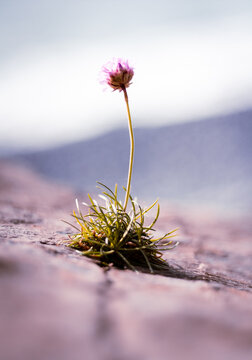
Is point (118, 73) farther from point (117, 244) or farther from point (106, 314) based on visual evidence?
point (106, 314)

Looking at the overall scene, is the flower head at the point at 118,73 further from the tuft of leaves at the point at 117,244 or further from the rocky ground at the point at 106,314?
the rocky ground at the point at 106,314

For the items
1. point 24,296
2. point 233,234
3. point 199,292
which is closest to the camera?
point 24,296

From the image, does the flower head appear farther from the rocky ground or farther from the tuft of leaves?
the rocky ground

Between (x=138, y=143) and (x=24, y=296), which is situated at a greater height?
(x=138, y=143)

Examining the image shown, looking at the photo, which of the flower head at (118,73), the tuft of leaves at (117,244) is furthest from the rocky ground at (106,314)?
the flower head at (118,73)

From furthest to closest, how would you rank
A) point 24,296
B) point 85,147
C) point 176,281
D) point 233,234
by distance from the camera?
point 85,147
point 233,234
point 176,281
point 24,296

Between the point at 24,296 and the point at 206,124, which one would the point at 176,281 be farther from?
the point at 206,124

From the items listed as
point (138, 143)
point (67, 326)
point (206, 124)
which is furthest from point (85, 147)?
point (67, 326)

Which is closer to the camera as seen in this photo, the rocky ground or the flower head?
the rocky ground

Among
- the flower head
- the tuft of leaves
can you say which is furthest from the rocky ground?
the flower head
